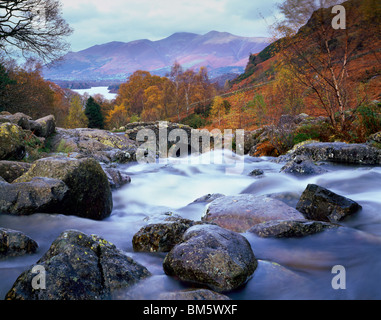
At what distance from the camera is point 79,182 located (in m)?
5.35

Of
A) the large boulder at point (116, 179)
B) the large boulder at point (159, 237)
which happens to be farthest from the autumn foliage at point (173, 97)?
the large boulder at point (159, 237)

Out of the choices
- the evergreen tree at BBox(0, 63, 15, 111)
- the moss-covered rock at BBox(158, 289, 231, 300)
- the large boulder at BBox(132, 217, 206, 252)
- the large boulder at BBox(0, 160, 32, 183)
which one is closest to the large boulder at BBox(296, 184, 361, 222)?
the large boulder at BBox(132, 217, 206, 252)

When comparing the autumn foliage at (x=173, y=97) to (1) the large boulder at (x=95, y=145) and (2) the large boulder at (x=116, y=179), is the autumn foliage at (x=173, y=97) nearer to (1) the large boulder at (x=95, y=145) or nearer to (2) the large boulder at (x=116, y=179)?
(1) the large boulder at (x=95, y=145)

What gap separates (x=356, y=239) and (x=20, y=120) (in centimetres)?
1349

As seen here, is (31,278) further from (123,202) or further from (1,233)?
(123,202)

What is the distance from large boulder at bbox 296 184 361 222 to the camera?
483 cm

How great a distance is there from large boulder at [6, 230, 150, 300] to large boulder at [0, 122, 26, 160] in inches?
272

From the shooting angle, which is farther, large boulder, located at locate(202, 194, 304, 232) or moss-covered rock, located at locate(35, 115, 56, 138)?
moss-covered rock, located at locate(35, 115, 56, 138)

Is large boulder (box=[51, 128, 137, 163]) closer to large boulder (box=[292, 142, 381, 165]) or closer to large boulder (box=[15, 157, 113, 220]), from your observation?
large boulder (box=[15, 157, 113, 220])

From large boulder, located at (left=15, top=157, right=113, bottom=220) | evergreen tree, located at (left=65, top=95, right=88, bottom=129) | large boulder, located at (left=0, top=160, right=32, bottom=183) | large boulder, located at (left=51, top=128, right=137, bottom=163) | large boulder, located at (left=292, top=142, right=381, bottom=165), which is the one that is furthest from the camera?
evergreen tree, located at (left=65, top=95, right=88, bottom=129)

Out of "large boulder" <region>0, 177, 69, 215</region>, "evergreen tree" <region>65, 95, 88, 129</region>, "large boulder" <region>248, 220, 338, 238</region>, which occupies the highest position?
"evergreen tree" <region>65, 95, 88, 129</region>

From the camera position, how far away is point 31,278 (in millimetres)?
2463

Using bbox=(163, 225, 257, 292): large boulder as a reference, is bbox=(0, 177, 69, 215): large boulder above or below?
above
